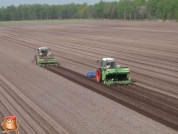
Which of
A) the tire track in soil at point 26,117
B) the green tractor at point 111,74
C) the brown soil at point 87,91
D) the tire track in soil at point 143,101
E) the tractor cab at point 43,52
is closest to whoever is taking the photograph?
the tire track in soil at point 26,117

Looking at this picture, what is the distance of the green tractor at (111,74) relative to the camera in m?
20.6

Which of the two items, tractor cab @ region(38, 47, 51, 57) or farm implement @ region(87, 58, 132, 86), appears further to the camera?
tractor cab @ region(38, 47, 51, 57)

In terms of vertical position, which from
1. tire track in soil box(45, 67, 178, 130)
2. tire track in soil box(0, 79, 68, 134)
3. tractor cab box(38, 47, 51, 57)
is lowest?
tire track in soil box(0, 79, 68, 134)

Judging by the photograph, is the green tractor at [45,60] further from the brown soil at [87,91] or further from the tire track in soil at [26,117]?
the tire track in soil at [26,117]

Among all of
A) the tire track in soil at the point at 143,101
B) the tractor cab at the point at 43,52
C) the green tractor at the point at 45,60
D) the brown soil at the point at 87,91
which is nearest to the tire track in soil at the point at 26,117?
the brown soil at the point at 87,91

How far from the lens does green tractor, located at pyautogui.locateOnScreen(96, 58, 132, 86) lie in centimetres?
2056

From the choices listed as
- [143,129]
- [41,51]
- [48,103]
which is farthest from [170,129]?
[41,51]

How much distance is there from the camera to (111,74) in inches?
811

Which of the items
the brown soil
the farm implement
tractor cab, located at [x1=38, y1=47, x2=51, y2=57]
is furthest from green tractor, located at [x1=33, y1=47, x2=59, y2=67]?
the farm implement

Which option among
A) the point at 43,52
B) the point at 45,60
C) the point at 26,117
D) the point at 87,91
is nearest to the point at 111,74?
the point at 87,91

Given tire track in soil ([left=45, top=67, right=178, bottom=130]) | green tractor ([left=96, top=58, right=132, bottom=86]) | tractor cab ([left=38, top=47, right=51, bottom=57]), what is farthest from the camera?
tractor cab ([left=38, top=47, right=51, bottom=57])

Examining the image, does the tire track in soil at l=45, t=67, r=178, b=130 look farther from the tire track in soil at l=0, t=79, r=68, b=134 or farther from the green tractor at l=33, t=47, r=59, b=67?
the green tractor at l=33, t=47, r=59, b=67

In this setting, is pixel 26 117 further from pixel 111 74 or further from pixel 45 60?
pixel 45 60

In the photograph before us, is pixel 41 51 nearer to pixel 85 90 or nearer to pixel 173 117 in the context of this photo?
pixel 85 90
